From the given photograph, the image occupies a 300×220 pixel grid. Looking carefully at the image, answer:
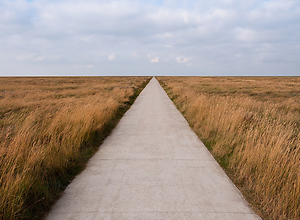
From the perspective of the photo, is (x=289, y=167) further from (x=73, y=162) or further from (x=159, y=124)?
(x=159, y=124)

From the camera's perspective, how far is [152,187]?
11.1 feet

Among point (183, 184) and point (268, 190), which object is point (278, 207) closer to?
point (268, 190)

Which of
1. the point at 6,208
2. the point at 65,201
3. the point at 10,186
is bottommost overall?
the point at 65,201

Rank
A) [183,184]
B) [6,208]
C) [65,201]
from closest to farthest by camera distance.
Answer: [6,208], [65,201], [183,184]

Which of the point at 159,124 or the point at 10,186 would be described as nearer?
the point at 10,186

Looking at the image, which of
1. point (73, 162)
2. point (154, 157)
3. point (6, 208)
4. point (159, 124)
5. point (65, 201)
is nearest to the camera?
point (6, 208)

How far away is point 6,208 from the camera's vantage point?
8.33 ft

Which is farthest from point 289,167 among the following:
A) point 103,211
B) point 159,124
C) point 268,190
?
point 159,124

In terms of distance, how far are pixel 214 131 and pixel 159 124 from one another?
2367 millimetres

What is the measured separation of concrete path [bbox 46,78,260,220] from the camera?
9.07 ft

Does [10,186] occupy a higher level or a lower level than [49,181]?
higher

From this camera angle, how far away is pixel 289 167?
3.60 meters

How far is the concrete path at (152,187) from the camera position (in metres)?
2.77

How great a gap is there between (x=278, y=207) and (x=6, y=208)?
12.6ft
